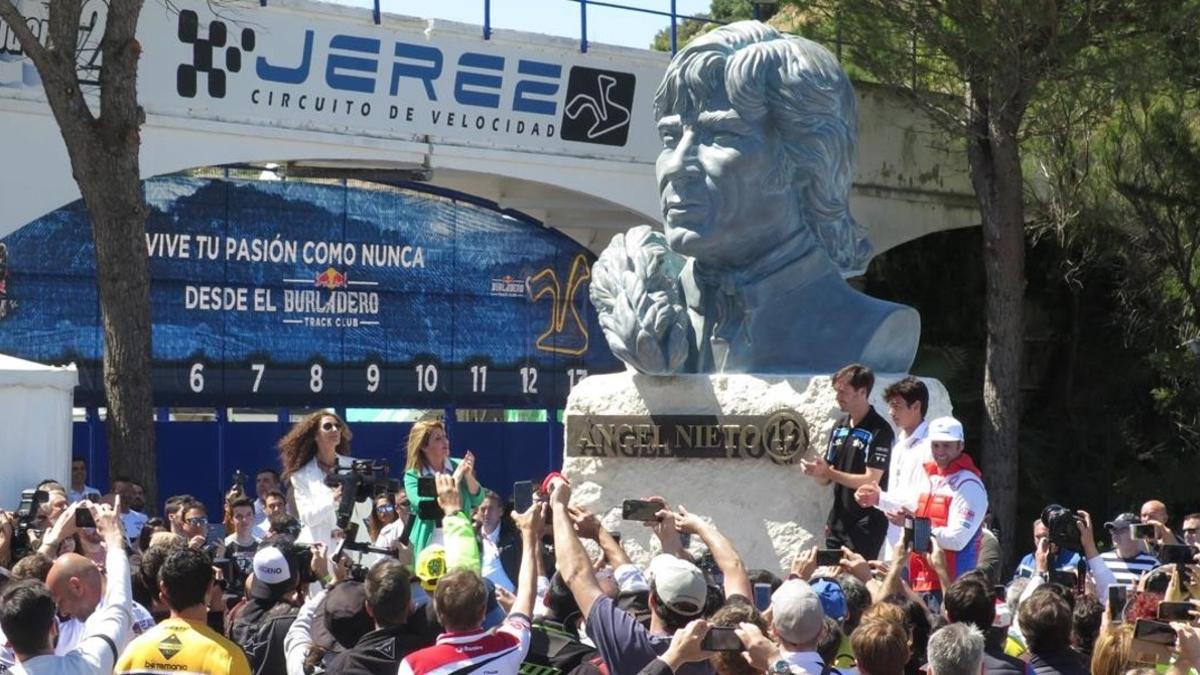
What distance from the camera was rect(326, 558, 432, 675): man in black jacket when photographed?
6.79 meters

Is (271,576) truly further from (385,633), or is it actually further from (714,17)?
(714,17)

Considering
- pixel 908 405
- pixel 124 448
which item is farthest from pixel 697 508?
pixel 124 448

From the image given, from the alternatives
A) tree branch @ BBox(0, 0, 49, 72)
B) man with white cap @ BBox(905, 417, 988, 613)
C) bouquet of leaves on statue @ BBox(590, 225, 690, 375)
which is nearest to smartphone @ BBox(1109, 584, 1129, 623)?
man with white cap @ BBox(905, 417, 988, 613)

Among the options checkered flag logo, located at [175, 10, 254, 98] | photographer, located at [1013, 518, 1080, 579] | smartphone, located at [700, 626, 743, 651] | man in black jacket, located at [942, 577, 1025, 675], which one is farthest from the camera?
checkered flag logo, located at [175, 10, 254, 98]

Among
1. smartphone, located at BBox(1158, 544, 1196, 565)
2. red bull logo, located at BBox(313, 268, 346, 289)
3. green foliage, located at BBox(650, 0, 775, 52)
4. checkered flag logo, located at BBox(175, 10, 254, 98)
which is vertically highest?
green foliage, located at BBox(650, 0, 775, 52)

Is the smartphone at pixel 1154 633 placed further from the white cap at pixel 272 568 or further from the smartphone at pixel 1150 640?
the white cap at pixel 272 568

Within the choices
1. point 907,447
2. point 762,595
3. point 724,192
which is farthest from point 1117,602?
point 724,192

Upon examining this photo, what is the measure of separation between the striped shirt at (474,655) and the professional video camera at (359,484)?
271cm

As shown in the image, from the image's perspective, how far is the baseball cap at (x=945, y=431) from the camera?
347 inches

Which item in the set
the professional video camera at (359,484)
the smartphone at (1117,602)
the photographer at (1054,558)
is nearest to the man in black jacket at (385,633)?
the professional video camera at (359,484)

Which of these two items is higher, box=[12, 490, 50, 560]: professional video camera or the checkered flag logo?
the checkered flag logo

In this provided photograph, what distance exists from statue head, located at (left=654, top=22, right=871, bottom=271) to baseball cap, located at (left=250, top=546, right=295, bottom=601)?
3616 mm

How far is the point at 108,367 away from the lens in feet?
51.3

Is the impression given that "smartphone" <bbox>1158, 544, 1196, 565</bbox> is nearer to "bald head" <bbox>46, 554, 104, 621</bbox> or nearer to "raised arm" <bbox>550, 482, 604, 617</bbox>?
"raised arm" <bbox>550, 482, 604, 617</bbox>
